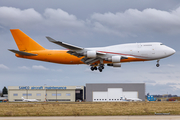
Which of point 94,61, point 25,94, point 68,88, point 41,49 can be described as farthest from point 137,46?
point 25,94

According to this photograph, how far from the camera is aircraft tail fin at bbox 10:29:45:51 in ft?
177

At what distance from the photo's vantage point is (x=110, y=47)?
47500 mm

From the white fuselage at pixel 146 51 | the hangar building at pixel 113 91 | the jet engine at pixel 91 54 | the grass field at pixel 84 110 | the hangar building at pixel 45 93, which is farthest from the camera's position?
the hangar building at pixel 45 93

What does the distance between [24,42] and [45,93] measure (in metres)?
71.4

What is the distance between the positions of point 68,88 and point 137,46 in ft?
269

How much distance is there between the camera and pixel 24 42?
54500 mm

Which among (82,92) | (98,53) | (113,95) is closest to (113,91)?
(113,95)

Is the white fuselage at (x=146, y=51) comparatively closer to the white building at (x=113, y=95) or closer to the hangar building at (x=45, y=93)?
the white building at (x=113, y=95)

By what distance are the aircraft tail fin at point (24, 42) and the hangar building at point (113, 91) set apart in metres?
66.4

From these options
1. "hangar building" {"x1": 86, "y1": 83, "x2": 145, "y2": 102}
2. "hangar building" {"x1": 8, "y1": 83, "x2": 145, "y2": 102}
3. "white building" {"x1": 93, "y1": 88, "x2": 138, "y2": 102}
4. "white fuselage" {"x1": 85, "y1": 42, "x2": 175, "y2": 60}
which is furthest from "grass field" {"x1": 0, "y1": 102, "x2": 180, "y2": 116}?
"hangar building" {"x1": 8, "y1": 83, "x2": 145, "y2": 102}

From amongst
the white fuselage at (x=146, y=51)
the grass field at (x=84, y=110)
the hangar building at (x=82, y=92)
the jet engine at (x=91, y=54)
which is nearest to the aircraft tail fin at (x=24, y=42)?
the jet engine at (x=91, y=54)

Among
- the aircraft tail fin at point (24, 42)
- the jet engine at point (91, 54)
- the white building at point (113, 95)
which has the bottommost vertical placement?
the white building at point (113, 95)

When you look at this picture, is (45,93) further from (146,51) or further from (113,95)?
(146,51)

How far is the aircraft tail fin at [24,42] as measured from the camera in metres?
53.8
